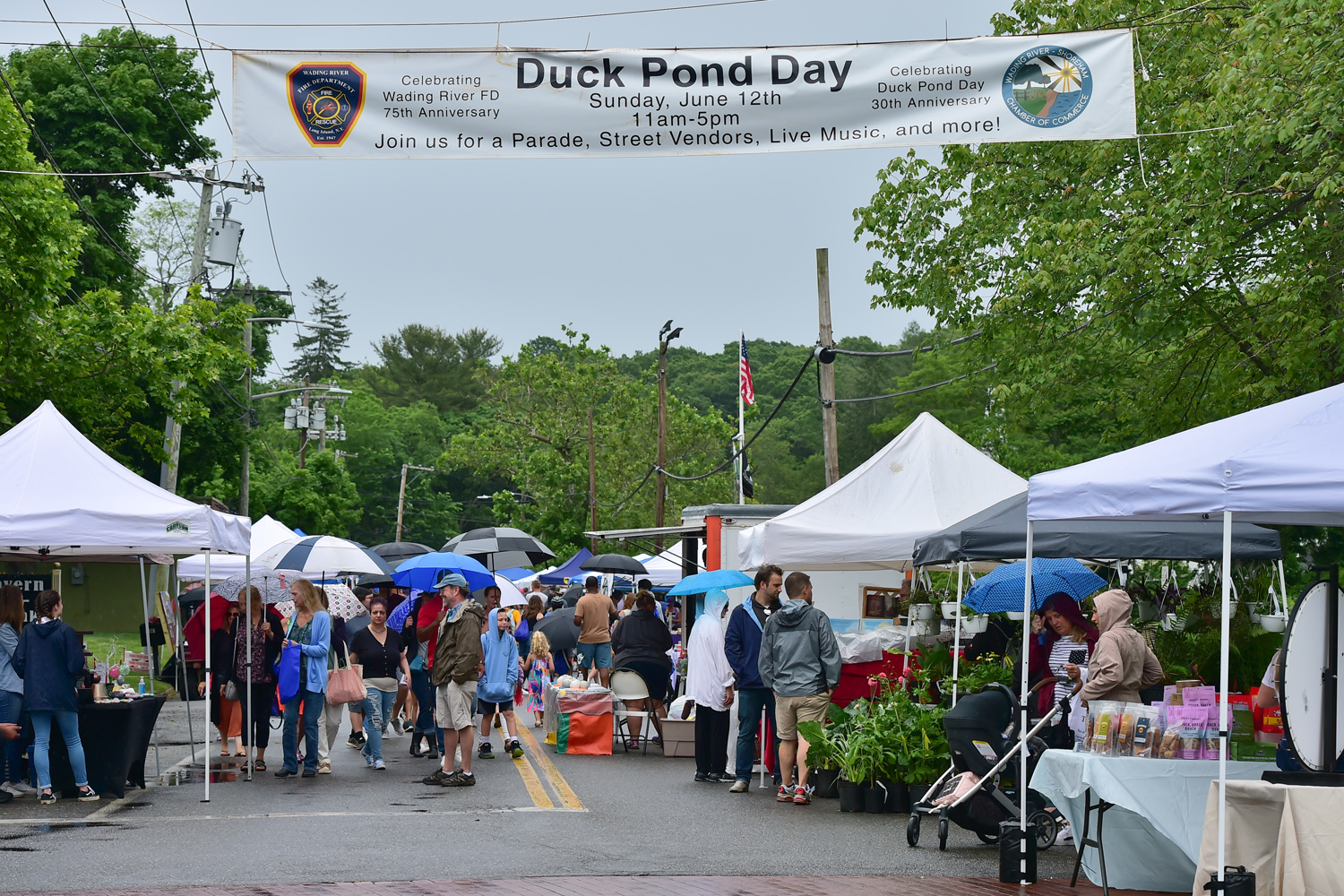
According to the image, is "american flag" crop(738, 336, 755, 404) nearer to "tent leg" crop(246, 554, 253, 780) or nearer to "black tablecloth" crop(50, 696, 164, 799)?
"tent leg" crop(246, 554, 253, 780)

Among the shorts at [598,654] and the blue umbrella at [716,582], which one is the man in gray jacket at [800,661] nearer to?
the blue umbrella at [716,582]

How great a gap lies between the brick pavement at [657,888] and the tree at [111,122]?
26.0 m

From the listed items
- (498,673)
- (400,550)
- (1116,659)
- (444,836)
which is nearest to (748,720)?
(498,673)

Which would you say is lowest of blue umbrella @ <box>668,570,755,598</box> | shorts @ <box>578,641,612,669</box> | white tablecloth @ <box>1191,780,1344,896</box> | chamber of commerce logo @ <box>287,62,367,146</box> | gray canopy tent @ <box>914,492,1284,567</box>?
shorts @ <box>578,641,612,669</box>

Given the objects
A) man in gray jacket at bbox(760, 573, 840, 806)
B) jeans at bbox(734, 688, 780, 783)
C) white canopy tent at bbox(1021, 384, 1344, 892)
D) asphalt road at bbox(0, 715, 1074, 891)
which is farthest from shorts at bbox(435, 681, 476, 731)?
white canopy tent at bbox(1021, 384, 1344, 892)

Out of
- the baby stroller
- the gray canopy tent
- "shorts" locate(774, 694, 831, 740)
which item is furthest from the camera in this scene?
"shorts" locate(774, 694, 831, 740)

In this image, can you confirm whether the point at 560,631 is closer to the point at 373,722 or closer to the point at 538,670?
the point at 538,670

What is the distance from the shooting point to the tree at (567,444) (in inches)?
2184

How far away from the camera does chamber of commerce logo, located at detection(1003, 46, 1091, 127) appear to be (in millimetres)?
9820

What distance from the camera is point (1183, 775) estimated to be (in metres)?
7.59

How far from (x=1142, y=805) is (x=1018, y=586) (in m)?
6.82

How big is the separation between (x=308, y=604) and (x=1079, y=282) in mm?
10512

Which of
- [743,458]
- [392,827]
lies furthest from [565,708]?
→ [743,458]

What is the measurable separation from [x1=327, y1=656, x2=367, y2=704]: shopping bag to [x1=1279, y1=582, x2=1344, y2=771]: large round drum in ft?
31.8
